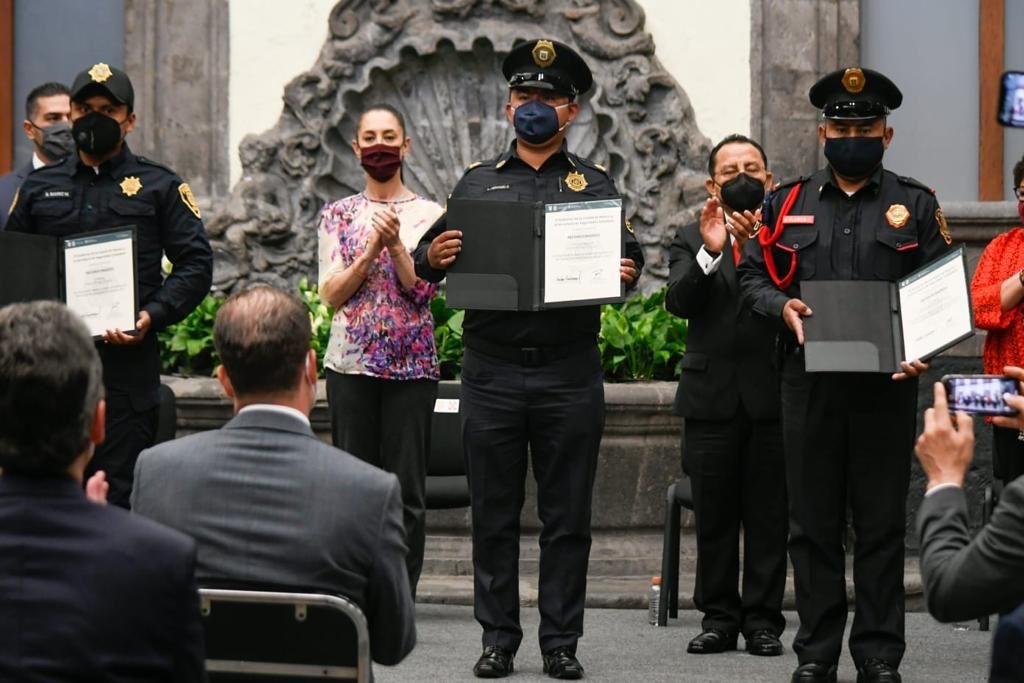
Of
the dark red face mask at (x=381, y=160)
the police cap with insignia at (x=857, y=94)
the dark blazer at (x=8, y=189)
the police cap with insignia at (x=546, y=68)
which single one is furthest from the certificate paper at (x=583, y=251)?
the dark blazer at (x=8, y=189)

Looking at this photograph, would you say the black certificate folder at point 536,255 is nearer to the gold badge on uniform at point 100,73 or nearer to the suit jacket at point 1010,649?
the gold badge on uniform at point 100,73

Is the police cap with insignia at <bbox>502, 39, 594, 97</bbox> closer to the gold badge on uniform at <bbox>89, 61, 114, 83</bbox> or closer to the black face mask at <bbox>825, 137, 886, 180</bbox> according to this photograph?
the black face mask at <bbox>825, 137, 886, 180</bbox>

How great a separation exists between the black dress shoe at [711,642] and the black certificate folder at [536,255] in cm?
152

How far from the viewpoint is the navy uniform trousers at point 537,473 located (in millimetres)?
6500

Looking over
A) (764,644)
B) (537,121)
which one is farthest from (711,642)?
(537,121)

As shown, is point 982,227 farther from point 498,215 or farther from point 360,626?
point 360,626

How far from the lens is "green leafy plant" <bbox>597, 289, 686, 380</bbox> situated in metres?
9.20

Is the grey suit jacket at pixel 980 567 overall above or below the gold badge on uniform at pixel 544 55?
below

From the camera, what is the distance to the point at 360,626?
11.1 ft

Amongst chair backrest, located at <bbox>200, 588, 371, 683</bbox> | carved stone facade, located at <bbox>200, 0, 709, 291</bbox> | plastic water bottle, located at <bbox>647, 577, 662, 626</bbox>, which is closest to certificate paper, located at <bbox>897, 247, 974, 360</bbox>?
plastic water bottle, located at <bbox>647, 577, 662, 626</bbox>

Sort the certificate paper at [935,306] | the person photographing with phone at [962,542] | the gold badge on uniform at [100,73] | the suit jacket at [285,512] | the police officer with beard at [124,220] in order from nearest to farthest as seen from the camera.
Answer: the person photographing with phone at [962,542] → the suit jacket at [285,512] → the certificate paper at [935,306] → the police officer with beard at [124,220] → the gold badge on uniform at [100,73]

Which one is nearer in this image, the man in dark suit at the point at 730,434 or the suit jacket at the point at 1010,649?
the suit jacket at the point at 1010,649

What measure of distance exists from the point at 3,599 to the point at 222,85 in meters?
8.24

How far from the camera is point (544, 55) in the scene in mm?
6660
